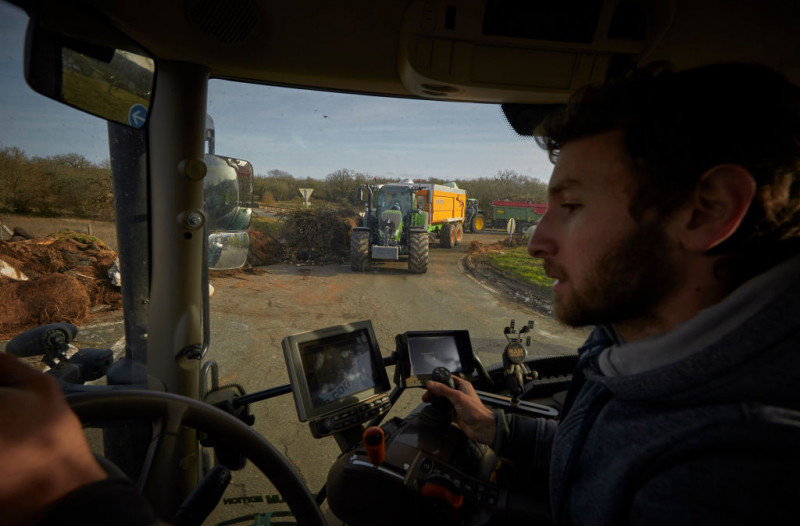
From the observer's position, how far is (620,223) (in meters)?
0.82

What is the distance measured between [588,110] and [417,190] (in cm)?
1068

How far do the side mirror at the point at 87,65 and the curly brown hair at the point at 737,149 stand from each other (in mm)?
1421

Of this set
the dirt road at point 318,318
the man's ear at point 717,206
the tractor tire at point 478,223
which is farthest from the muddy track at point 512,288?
the tractor tire at point 478,223

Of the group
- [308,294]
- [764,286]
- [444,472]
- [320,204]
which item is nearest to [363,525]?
[444,472]

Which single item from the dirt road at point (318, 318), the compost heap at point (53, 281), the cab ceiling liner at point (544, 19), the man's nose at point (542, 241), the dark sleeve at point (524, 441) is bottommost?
the dirt road at point (318, 318)

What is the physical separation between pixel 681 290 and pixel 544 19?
959 mm

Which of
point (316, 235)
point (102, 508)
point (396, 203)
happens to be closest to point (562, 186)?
point (102, 508)

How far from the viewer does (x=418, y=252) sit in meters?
8.97

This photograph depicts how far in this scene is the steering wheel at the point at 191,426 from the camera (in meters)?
0.83

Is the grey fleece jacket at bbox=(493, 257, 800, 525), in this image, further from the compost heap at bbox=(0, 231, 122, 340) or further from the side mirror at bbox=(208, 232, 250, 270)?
the compost heap at bbox=(0, 231, 122, 340)

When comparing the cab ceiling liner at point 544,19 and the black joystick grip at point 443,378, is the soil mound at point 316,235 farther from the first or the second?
the cab ceiling liner at point 544,19

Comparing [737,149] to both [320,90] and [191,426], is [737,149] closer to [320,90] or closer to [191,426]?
[191,426]

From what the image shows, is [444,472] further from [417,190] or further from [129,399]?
[417,190]

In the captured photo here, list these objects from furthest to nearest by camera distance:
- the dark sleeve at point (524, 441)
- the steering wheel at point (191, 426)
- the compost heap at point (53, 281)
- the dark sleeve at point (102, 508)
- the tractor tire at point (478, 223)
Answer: the tractor tire at point (478, 223)
the compost heap at point (53, 281)
the dark sleeve at point (524, 441)
the steering wheel at point (191, 426)
the dark sleeve at point (102, 508)
